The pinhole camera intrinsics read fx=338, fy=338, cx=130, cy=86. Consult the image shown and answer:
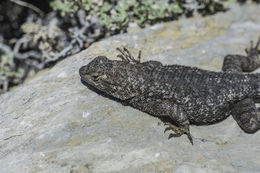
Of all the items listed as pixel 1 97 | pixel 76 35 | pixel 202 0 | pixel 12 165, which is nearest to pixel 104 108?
pixel 12 165

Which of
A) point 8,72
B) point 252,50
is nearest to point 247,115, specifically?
point 252,50

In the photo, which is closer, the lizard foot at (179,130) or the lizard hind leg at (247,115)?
the lizard foot at (179,130)

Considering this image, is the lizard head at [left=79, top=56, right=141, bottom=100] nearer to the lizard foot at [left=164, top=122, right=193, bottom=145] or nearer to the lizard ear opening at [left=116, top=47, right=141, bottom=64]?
the lizard ear opening at [left=116, top=47, right=141, bottom=64]

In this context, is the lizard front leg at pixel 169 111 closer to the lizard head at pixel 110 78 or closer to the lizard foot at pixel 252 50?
the lizard head at pixel 110 78

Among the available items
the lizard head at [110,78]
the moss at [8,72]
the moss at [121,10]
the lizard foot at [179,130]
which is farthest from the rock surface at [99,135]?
the moss at [8,72]

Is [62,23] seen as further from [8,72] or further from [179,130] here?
[179,130]

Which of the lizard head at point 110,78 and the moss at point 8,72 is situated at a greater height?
the lizard head at point 110,78
